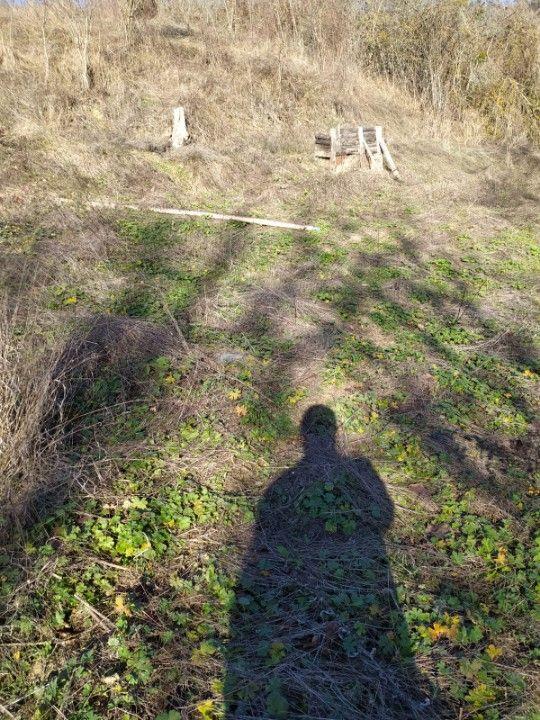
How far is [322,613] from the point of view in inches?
117

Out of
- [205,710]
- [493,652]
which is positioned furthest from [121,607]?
[493,652]

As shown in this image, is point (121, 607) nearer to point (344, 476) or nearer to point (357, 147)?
point (344, 476)

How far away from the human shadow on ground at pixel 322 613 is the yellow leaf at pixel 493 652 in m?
0.38

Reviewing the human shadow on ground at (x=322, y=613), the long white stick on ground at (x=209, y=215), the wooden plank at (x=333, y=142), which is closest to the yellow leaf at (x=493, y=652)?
the human shadow on ground at (x=322, y=613)

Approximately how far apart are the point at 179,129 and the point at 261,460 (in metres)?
8.98

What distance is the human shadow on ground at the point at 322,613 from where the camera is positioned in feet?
8.46

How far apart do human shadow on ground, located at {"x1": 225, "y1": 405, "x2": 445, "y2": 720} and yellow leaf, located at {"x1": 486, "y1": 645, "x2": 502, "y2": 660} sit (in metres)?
0.38

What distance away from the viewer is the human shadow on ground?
258 centimetres

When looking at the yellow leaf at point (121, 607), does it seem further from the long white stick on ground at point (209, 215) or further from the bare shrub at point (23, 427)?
the long white stick on ground at point (209, 215)

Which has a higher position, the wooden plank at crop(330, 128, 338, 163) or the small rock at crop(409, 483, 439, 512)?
the wooden plank at crop(330, 128, 338, 163)

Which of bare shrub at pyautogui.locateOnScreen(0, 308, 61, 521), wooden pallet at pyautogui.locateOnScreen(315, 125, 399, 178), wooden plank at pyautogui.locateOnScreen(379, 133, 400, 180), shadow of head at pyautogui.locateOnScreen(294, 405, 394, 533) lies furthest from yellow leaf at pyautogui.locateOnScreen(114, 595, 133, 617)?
wooden plank at pyautogui.locateOnScreen(379, 133, 400, 180)

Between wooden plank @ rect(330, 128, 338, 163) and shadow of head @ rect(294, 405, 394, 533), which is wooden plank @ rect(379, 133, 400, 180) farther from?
shadow of head @ rect(294, 405, 394, 533)

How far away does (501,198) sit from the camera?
34.7ft

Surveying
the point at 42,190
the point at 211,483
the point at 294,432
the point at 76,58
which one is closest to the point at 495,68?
the point at 76,58
